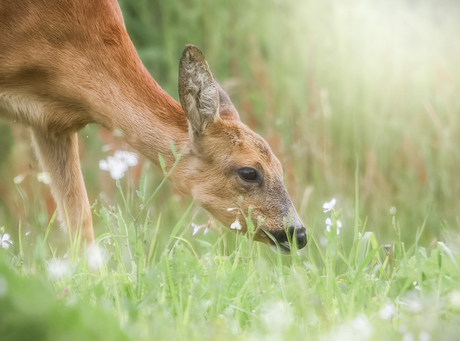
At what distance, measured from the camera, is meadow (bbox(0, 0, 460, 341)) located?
8.10 feet

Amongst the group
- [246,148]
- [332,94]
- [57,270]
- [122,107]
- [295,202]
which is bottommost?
[295,202]

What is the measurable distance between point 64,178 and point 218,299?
2.39 m

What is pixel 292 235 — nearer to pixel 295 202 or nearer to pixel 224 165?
pixel 224 165

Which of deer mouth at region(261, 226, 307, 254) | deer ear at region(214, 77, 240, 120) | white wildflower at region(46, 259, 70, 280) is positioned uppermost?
deer ear at region(214, 77, 240, 120)

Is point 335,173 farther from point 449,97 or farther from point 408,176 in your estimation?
point 449,97

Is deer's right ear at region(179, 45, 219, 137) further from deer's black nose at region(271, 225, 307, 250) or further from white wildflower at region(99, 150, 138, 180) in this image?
white wildflower at region(99, 150, 138, 180)

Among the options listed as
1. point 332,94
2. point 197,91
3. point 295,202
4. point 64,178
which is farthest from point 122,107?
point 332,94

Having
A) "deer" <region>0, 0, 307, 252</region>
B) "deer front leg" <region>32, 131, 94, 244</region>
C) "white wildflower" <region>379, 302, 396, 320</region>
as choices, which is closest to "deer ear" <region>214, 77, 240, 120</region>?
"deer" <region>0, 0, 307, 252</region>

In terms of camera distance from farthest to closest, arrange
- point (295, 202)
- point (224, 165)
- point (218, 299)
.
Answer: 1. point (295, 202)
2. point (224, 165)
3. point (218, 299)

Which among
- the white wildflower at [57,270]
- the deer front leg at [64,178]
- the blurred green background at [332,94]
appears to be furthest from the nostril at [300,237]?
the white wildflower at [57,270]

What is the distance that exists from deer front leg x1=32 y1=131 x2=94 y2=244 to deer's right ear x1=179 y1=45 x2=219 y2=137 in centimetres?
85

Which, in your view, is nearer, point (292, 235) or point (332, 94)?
point (292, 235)

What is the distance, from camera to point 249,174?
15.0 feet

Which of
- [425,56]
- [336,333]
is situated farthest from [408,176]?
[336,333]
